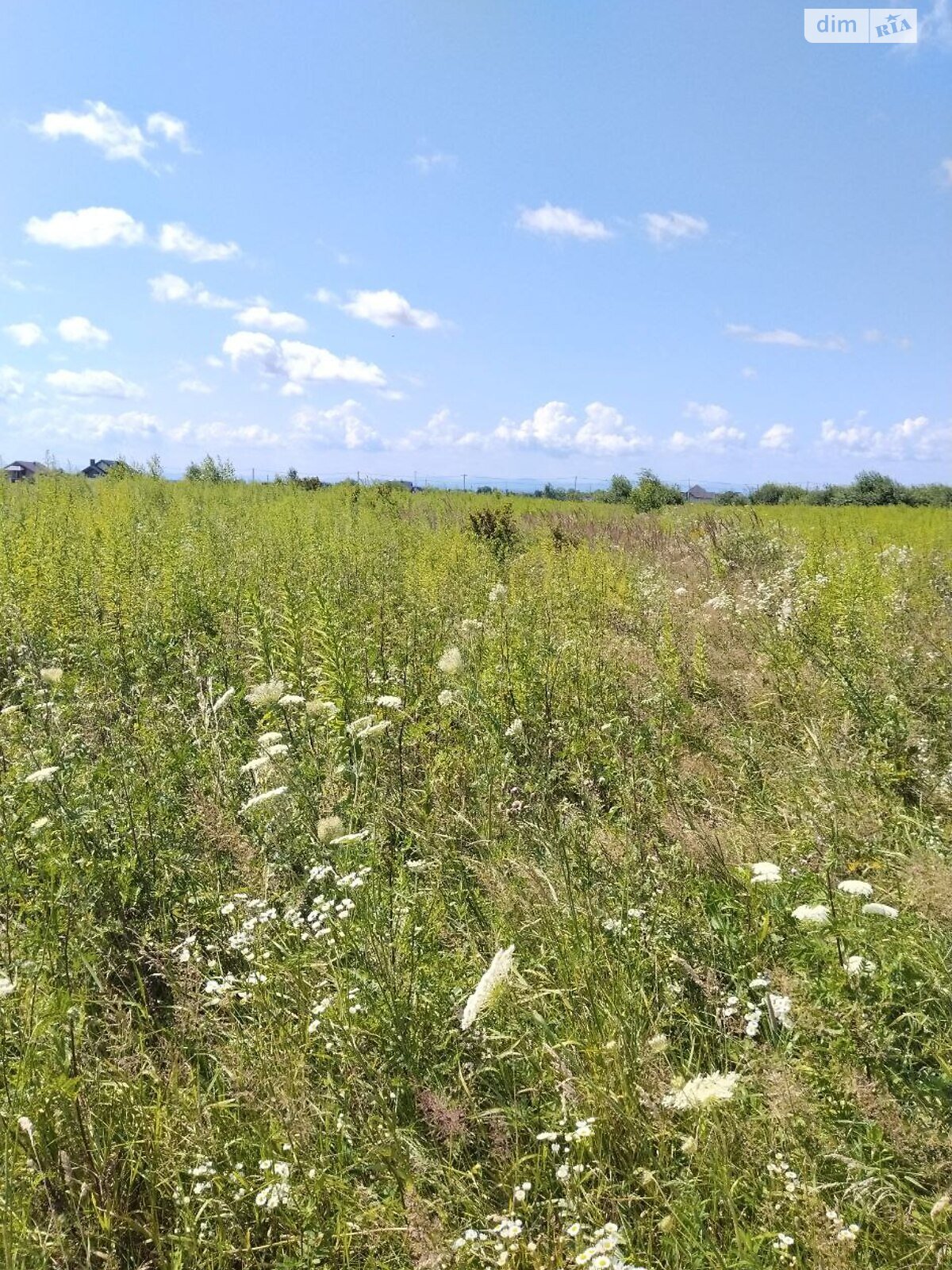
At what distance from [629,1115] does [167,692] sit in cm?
387

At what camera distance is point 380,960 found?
6.39 feet

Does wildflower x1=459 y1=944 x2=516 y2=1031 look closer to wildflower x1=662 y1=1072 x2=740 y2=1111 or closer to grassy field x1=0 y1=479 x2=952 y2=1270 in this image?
grassy field x1=0 y1=479 x2=952 y2=1270

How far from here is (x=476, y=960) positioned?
2379 millimetres

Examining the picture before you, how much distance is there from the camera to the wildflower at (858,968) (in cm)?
194

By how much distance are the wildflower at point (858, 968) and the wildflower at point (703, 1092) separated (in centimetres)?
46

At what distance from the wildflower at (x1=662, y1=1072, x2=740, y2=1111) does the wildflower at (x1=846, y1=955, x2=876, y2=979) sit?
1.51 ft

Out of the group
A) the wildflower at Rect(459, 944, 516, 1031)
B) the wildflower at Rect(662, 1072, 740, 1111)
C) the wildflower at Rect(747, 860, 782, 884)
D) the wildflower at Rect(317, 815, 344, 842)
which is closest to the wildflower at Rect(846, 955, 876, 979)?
the wildflower at Rect(747, 860, 782, 884)

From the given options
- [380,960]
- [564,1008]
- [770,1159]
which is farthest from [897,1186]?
[380,960]

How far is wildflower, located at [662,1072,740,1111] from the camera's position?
1.62 meters

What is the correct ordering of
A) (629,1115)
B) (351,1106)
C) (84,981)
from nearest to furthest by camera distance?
1. (629,1115)
2. (351,1106)
3. (84,981)

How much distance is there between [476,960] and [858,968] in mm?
1123

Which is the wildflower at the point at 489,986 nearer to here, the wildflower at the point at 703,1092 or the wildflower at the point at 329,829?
the wildflower at the point at 703,1092

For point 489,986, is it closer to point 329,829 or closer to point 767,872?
point 329,829

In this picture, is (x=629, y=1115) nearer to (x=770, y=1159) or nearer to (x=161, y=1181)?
(x=770, y=1159)
